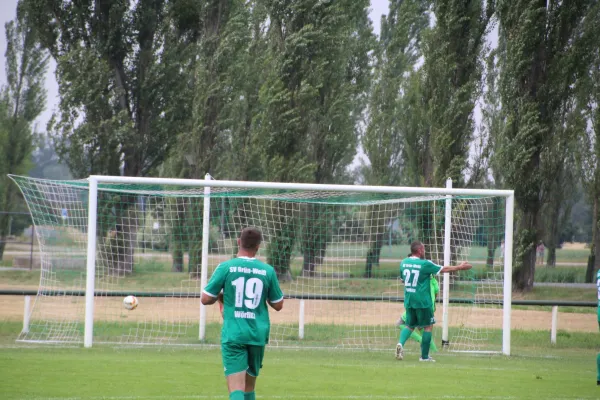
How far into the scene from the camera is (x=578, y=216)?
286ft

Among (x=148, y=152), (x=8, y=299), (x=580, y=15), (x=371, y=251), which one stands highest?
(x=580, y=15)

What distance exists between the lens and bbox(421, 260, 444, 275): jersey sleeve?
1177cm

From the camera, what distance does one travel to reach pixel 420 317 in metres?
12.1

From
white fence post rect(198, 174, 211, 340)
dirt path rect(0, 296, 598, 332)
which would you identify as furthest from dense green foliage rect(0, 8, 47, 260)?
white fence post rect(198, 174, 211, 340)

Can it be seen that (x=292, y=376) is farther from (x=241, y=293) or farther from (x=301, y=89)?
(x=301, y=89)

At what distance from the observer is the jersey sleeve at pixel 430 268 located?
1177cm

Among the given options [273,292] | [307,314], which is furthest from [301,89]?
[273,292]

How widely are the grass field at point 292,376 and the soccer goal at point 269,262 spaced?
141cm

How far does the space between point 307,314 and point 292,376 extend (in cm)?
954

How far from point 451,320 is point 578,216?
7345cm

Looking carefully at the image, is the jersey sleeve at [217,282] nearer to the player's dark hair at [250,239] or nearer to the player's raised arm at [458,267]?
the player's dark hair at [250,239]

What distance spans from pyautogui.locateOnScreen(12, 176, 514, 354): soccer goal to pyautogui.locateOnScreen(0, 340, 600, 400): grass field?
1.41 m

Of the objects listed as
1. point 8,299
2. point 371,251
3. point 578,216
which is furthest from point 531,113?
point 578,216

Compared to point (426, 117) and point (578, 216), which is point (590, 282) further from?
point (578, 216)
